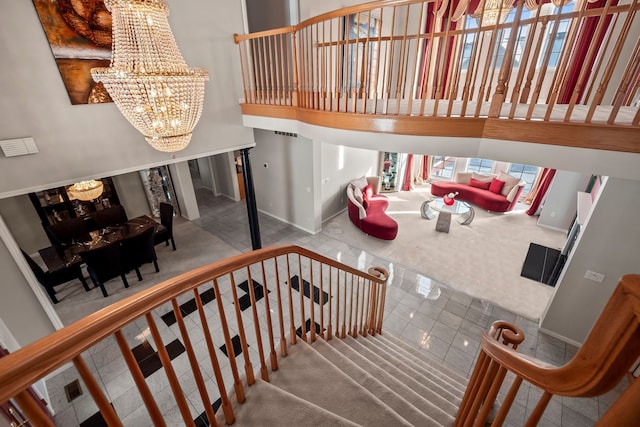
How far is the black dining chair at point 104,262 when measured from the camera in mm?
4309

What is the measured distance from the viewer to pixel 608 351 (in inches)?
24.9

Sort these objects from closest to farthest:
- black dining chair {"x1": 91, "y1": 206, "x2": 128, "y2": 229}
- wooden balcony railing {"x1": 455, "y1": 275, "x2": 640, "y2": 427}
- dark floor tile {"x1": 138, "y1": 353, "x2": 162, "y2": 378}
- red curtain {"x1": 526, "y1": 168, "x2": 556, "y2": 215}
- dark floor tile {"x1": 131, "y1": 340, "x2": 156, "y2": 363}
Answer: wooden balcony railing {"x1": 455, "y1": 275, "x2": 640, "y2": 427} → dark floor tile {"x1": 138, "y1": 353, "x2": 162, "y2": 378} → dark floor tile {"x1": 131, "y1": 340, "x2": 156, "y2": 363} → black dining chair {"x1": 91, "y1": 206, "x2": 128, "y2": 229} → red curtain {"x1": 526, "y1": 168, "x2": 556, "y2": 215}

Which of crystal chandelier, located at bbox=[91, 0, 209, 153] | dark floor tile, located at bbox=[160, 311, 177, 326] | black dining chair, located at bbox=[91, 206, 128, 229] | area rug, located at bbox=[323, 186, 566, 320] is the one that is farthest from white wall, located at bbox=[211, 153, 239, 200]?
crystal chandelier, located at bbox=[91, 0, 209, 153]

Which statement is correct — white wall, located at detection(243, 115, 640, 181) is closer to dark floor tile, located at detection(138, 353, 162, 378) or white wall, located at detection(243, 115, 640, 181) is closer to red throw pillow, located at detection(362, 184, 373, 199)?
dark floor tile, located at detection(138, 353, 162, 378)

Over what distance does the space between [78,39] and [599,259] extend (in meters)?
6.41

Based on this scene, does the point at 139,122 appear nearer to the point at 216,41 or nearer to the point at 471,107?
the point at 216,41

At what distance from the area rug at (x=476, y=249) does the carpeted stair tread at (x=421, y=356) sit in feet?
5.73

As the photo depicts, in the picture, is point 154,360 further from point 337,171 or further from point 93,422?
point 337,171

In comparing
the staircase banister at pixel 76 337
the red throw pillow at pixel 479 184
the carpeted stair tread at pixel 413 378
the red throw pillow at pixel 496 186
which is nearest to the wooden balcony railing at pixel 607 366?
the staircase banister at pixel 76 337

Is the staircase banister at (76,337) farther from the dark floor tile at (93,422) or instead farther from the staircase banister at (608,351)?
the dark floor tile at (93,422)

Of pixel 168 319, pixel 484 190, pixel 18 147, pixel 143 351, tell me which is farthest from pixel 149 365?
pixel 484 190

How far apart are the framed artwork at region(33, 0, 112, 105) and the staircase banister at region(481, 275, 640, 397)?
13.9ft

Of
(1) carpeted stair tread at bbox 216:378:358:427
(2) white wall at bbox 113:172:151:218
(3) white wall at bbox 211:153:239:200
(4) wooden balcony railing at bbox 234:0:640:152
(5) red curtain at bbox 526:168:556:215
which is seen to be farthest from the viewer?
(3) white wall at bbox 211:153:239:200

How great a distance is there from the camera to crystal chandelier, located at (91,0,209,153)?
6.65 feet
